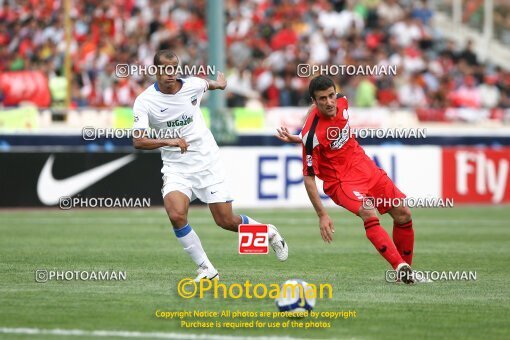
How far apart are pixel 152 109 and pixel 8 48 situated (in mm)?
18690

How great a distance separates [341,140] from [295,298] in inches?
112

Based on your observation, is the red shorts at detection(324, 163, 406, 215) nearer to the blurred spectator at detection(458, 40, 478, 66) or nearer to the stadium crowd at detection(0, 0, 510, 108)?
the stadium crowd at detection(0, 0, 510, 108)

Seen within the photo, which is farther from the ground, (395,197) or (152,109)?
(152,109)

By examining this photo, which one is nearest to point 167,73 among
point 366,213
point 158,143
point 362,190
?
point 158,143

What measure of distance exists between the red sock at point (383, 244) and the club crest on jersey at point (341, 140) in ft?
2.69

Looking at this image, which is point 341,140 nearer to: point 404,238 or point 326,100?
point 326,100

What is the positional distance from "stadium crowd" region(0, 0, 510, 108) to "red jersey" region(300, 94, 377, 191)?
55.3 ft

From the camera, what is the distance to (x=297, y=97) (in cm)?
2886

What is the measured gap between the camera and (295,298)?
904cm

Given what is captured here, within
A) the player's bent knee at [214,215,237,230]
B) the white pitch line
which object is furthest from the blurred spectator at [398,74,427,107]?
the white pitch line

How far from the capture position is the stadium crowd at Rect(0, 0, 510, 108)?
28.8 metres

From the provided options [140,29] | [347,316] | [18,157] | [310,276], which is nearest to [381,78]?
[140,29]

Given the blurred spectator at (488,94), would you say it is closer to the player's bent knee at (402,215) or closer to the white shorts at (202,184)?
the player's bent knee at (402,215)

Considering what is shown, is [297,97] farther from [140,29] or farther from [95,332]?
[95,332]
